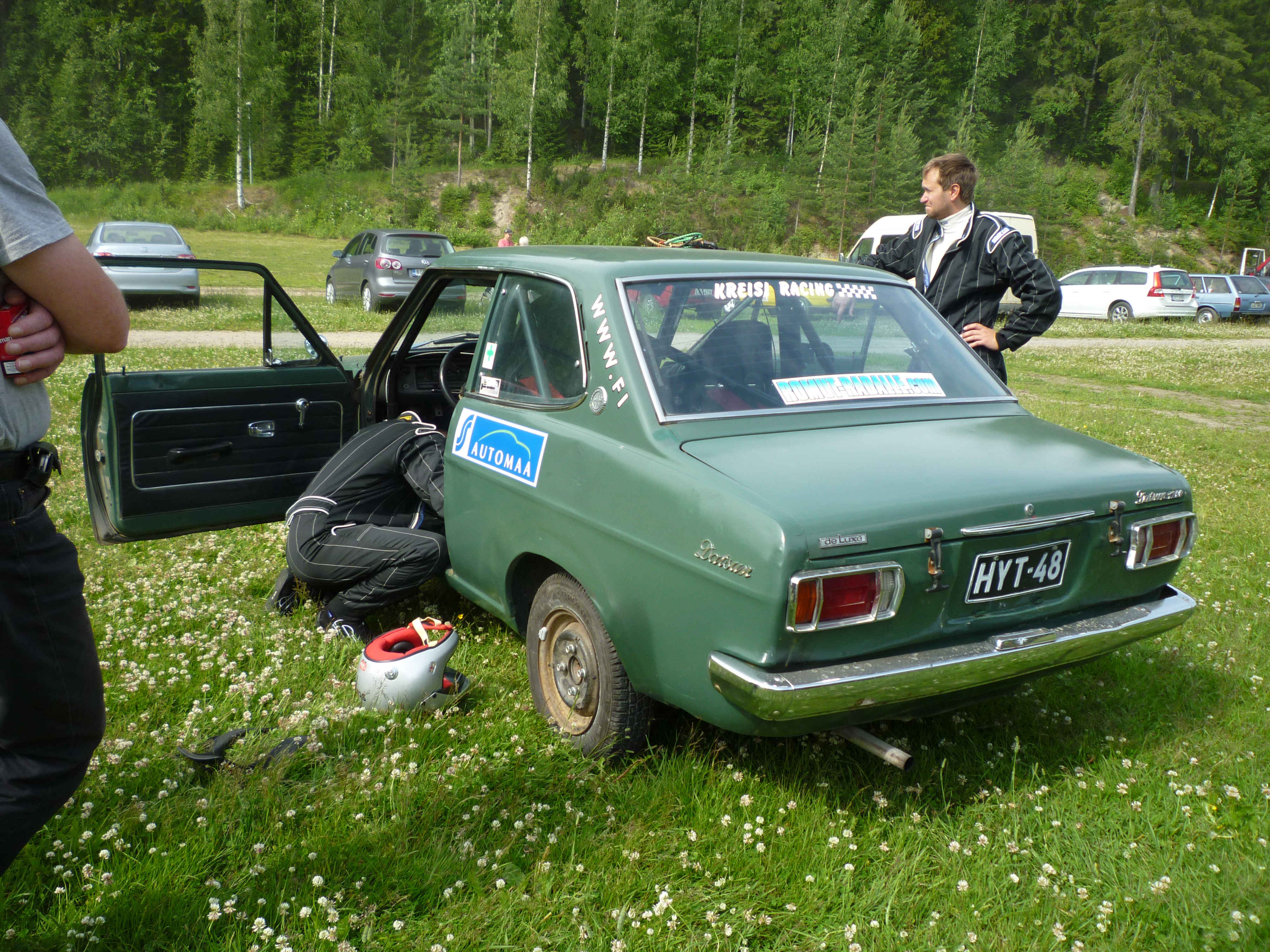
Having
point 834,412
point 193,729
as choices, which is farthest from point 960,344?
point 193,729

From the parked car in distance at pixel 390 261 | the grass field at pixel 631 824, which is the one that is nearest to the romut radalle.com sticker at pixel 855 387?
the grass field at pixel 631 824

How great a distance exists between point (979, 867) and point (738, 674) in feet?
3.05

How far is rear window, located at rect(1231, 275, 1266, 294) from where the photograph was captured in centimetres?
2695

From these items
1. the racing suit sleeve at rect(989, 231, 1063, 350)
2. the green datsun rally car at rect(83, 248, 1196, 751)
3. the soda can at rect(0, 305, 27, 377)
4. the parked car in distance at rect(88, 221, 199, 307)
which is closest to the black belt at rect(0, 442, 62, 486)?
the soda can at rect(0, 305, 27, 377)

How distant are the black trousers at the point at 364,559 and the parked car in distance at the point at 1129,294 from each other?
2457 centimetres

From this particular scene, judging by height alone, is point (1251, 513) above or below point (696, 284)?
below

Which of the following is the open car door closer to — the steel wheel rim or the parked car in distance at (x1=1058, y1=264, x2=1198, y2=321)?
the steel wheel rim

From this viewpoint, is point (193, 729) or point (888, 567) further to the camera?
point (193, 729)

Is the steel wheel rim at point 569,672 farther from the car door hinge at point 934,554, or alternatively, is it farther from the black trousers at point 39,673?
the black trousers at point 39,673

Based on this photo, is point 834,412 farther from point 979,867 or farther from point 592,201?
point 592,201

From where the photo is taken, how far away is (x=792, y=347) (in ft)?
10.8

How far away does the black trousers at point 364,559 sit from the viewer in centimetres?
388

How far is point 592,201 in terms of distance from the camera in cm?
4797

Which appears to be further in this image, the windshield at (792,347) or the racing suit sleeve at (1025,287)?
the racing suit sleeve at (1025,287)
